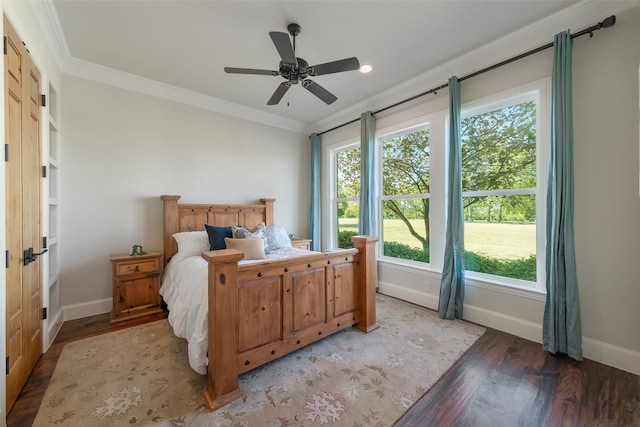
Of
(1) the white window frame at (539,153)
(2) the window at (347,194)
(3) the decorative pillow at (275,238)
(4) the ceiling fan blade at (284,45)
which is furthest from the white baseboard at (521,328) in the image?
(4) the ceiling fan blade at (284,45)

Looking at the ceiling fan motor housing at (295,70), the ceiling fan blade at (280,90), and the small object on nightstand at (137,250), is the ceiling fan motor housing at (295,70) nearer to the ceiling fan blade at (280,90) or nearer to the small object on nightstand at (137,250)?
the ceiling fan blade at (280,90)

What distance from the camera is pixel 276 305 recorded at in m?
2.02

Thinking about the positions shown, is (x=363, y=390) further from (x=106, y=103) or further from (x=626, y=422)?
(x=106, y=103)

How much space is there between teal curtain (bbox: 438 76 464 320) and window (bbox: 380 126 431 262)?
0.49m

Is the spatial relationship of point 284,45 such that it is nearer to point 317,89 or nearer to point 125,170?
point 317,89

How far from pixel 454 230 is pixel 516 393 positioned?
1.52 meters

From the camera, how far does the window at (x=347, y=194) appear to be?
4.45 m

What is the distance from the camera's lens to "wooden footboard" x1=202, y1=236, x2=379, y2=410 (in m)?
1.64

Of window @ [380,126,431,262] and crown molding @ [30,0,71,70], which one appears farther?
window @ [380,126,431,262]

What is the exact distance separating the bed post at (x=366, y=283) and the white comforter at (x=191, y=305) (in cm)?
147

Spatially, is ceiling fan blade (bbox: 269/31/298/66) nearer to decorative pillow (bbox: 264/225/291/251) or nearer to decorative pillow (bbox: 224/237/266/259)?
decorative pillow (bbox: 224/237/266/259)

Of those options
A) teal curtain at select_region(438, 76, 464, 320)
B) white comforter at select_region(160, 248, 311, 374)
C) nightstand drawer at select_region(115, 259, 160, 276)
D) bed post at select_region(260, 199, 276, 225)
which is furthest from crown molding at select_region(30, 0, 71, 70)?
teal curtain at select_region(438, 76, 464, 320)

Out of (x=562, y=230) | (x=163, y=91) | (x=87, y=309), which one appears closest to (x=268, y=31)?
(x=163, y=91)

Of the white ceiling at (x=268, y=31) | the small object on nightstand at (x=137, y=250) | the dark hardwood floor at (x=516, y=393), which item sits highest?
the white ceiling at (x=268, y=31)
